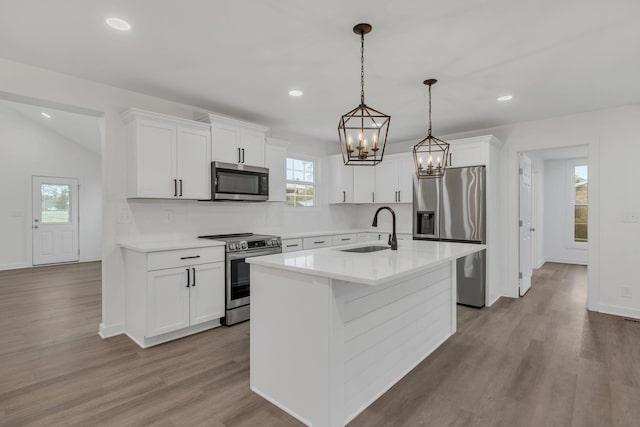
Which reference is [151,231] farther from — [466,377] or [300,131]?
[466,377]

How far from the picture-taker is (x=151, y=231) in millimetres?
3566

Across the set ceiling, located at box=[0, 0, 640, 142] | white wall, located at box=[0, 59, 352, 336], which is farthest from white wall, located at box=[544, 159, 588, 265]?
white wall, located at box=[0, 59, 352, 336]

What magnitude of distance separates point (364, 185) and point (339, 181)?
442 millimetres

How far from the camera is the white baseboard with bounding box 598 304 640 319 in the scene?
3.81 metres

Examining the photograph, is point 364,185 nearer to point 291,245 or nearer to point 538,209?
point 291,245

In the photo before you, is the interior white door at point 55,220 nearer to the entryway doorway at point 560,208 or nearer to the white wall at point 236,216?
the white wall at point 236,216

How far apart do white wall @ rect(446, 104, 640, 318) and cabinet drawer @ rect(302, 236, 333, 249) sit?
322 cm

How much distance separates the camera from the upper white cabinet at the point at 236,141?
148 inches

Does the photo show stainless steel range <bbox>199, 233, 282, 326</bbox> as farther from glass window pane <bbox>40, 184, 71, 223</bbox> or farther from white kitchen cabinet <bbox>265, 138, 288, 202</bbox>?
glass window pane <bbox>40, 184, 71, 223</bbox>

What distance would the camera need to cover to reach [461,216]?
14.4ft

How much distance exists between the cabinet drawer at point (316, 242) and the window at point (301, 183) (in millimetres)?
800

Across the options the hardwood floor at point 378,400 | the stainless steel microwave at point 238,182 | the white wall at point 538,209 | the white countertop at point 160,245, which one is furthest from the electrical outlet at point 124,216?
the white wall at point 538,209

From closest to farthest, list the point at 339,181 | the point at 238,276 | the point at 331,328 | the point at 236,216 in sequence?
1. the point at 331,328
2. the point at 238,276
3. the point at 236,216
4. the point at 339,181

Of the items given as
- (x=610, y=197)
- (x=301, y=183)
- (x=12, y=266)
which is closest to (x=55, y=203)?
(x=12, y=266)
